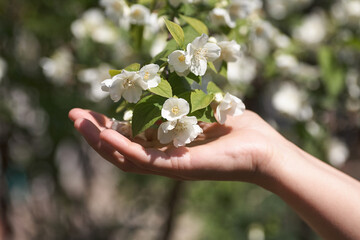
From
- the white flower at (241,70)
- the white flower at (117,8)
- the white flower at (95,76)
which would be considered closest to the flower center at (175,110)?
the white flower at (117,8)

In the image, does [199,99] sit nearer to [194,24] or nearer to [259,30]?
[194,24]

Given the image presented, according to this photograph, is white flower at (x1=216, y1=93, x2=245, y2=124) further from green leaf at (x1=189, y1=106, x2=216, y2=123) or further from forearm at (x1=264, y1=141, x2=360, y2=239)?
forearm at (x1=264, y1=141, x2=360, y2=239)

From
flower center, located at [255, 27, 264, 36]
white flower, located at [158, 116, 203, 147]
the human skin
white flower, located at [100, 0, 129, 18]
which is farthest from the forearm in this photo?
white flower, located at [100, 0, 129, 18]

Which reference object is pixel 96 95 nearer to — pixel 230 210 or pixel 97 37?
pixel 97 37

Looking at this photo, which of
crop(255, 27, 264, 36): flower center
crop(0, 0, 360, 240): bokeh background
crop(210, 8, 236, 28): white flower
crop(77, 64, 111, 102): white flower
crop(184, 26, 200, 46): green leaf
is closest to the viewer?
crop(184, 26, 200, 46): green leaf

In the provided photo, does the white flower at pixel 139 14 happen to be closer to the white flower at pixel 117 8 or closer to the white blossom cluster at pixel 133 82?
the white flower at pixel 117 8

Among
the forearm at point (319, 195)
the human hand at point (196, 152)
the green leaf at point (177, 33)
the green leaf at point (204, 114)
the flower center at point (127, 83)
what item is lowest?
the forearm at point (319, 195)

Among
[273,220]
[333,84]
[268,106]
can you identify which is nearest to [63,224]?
[273,220]
